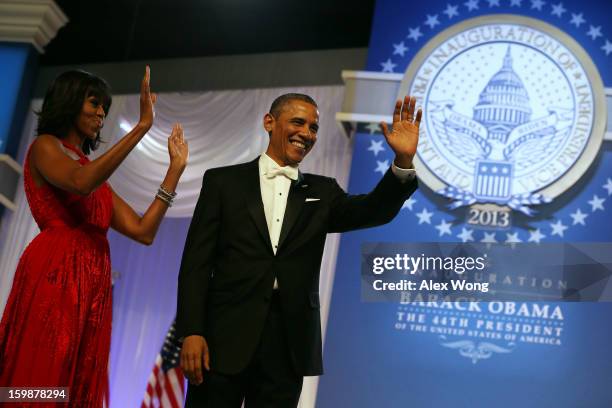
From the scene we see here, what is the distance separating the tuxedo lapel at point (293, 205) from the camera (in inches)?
90.0

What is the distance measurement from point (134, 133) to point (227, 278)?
50 cm

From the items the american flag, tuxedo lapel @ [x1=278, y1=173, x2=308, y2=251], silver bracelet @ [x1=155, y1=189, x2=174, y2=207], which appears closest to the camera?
tuxedo lapel @ [x1=278, y1=173, x2=308, y2=251]

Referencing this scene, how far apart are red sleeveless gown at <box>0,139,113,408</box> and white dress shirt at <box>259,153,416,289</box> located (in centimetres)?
49

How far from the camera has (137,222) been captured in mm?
2383

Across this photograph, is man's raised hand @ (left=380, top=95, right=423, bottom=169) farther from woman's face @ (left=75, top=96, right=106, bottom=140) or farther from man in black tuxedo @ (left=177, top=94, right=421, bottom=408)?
woman's face @ (left=75, top=96, right=106, bottom=140)

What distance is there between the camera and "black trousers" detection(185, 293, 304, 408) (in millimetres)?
2139

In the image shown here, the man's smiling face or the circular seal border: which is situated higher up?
the circular seal border

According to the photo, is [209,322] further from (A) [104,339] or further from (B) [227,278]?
(A) [104,339]

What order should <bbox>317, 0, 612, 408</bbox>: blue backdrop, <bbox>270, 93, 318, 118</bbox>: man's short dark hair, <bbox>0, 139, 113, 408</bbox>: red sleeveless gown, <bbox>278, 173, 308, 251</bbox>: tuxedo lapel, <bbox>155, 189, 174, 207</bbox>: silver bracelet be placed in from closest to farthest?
<bbox>0, 139, 113, 408</bbox>: red sleeveless gown < <bbox>278, 173, 308, 251</bbox>: tuxedo lapel < <bbox>155, 189, 174, 207</bbox>: silver bracelet < <bbox>270, 93, 318, 118</bbox>: man's short dark hair < <bbox>317, 0, 612, 408</bbox>: blue backdrop

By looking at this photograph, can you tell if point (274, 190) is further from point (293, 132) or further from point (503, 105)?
point (503, 105)

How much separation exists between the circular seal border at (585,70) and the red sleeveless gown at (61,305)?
295 centimetres

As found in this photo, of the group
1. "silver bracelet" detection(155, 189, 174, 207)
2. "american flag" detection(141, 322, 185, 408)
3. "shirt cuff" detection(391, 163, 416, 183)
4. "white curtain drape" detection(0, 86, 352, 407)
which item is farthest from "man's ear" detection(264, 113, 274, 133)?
"american flag" detection(141, 322, 185, 408)

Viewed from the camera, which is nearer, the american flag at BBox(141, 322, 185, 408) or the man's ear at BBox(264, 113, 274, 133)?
the man's ear at BBox(264, 113, 274, 133)

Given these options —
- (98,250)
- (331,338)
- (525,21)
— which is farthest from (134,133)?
(525,21)
